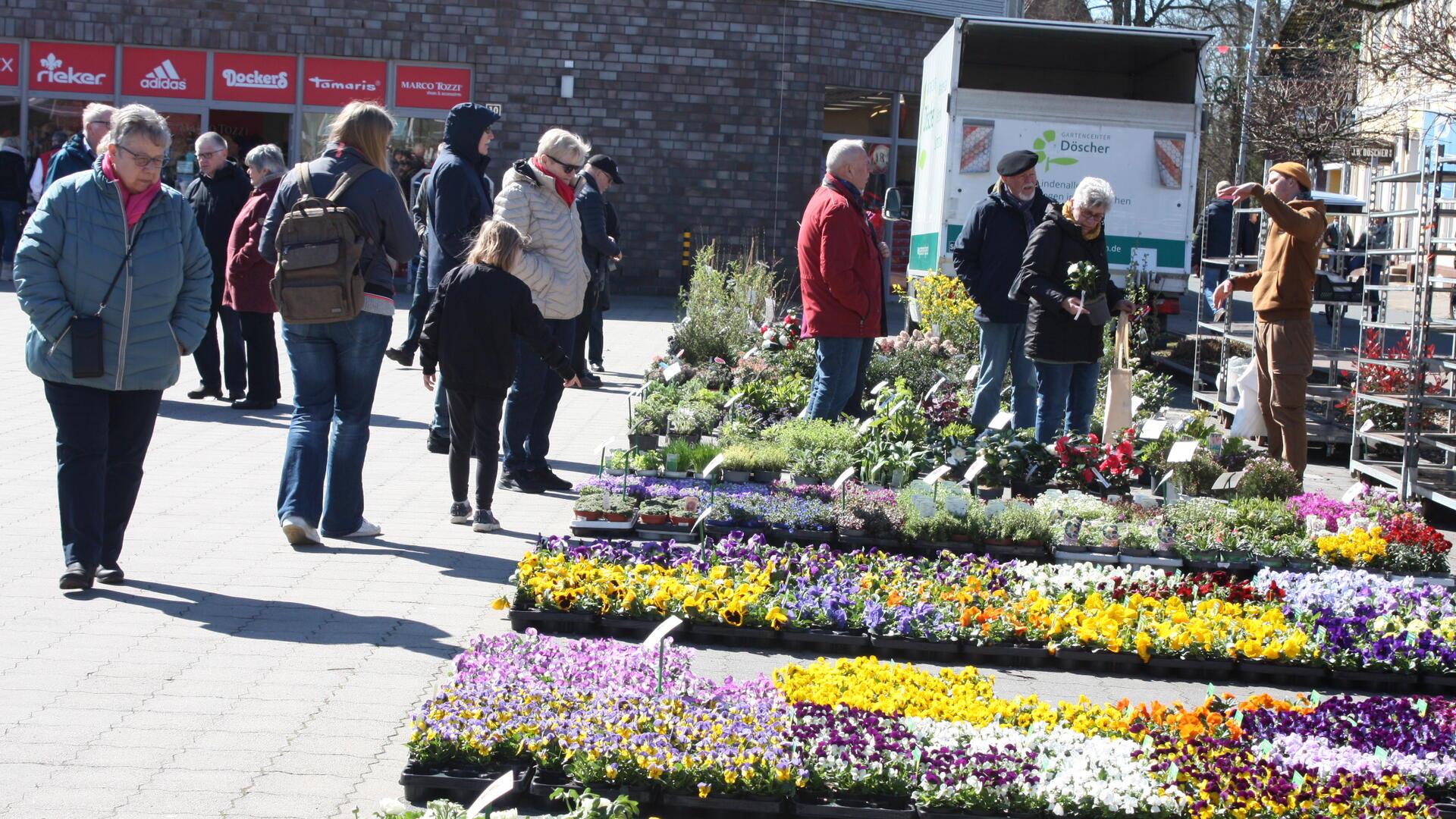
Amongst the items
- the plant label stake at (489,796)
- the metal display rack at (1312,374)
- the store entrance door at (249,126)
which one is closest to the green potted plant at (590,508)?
the plant label stake at (489,796)

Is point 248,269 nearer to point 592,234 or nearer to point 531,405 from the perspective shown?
point 592,234

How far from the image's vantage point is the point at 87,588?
238 inches

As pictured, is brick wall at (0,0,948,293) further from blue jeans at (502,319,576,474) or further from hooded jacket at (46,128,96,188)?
blue jeans at (502,319,576,474)

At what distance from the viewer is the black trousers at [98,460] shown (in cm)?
591

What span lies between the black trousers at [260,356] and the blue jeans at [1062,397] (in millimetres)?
5233

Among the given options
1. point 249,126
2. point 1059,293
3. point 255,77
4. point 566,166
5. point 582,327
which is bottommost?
point 582,327

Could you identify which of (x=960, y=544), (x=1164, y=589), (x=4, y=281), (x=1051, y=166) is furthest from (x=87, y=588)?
(x=4, y=281)

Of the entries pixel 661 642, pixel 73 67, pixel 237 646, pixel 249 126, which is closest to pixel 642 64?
pixel 249 126

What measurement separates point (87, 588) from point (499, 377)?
202 centimetres

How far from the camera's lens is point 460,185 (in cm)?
865

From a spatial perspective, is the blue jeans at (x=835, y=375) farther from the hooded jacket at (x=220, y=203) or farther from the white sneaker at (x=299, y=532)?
the hooded jacket at (x=220, y=203)

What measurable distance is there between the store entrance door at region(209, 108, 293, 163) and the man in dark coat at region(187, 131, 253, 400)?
1317cm

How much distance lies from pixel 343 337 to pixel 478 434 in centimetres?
79

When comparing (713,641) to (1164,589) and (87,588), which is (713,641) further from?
(87,588)
